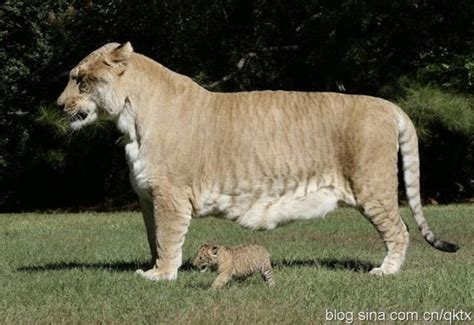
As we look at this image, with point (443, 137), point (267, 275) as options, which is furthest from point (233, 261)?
point (443, 137)

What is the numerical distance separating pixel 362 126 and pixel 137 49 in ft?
52.0

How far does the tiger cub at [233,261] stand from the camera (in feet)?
22.5

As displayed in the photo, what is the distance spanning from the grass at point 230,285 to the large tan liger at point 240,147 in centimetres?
57

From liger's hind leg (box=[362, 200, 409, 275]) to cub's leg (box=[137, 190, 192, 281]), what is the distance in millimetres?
1665

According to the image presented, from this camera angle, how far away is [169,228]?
25.2ft

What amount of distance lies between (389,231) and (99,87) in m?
2.87

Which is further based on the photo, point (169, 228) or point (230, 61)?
point (230, 61)

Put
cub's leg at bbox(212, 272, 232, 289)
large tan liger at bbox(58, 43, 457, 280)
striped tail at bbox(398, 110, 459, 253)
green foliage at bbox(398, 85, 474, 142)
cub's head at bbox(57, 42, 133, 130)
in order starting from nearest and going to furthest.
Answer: cub's leg at bbox(212, 272, 232, 289), large tan liger at bbox(58, 43, 457, 280), cub's head at bbox(57, 42, 133, 130), striped tail at bbox(398, 110, 459, 253), green foliage at bbox(398, 85, 474, 142)

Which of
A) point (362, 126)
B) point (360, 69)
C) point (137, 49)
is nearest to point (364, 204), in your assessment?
point (362, 126)

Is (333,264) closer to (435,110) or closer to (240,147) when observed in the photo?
(240,147)

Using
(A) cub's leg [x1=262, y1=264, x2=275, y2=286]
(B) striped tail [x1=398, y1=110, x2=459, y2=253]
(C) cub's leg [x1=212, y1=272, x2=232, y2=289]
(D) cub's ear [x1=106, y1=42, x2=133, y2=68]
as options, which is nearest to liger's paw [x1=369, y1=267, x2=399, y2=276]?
(B) striped tail [x1=398, y1=110, x2=459, y2=253]

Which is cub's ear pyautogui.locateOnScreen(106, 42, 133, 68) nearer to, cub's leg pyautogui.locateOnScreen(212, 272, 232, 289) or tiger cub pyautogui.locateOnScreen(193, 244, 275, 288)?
tiger cub pyautogui.locateOnScreen(193, 244, 275, 288)

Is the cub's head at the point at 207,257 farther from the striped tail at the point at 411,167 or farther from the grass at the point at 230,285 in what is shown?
the striped tail at the point at 411,167

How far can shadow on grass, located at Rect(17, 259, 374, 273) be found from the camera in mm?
8539
